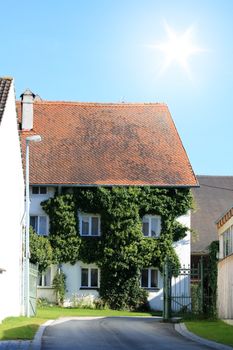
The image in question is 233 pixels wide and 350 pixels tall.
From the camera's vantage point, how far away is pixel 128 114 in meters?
53.7

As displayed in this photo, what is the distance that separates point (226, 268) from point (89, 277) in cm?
1654

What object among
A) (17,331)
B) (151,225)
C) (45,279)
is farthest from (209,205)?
(17,331)

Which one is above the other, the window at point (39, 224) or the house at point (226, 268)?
the window at point (39, 224)

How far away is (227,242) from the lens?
3353cm

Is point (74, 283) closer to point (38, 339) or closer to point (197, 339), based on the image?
point (197, 339)

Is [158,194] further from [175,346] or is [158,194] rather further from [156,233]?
[175,346]

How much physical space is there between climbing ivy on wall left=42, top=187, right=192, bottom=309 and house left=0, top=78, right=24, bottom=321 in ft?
35.8

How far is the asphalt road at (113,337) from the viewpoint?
19.4m

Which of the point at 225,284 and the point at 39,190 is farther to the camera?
the point at 39,190

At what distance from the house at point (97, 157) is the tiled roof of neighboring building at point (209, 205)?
758 cm

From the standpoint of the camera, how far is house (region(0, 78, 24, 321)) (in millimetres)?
29264

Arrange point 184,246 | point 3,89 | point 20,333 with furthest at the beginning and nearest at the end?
point 184,246 < point 3,89 < point 20,333

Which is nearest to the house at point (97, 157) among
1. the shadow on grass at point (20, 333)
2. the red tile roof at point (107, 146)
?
the red tile roof at point (107, 146)

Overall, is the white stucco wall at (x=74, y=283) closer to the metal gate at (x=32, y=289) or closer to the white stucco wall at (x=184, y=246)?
the white stucco wall at (x=184, y=246)
